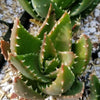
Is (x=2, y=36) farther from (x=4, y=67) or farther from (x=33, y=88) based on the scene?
(x=33, y=88)

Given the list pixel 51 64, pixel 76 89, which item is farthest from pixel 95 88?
pixel 51 64

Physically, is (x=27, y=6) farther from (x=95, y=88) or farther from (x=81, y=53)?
(x=95, y=88)

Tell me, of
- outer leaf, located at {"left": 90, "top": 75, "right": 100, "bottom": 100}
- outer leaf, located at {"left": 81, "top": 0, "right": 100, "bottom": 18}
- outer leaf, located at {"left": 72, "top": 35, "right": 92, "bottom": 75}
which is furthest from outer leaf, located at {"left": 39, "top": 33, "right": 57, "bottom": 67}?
outer leaf, located at {"left": 81, "top": 0, "right": 100, "bottom": 18}

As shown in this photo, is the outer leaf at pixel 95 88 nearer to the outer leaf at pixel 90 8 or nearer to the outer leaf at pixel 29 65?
the outer leaf at pixel 29 65

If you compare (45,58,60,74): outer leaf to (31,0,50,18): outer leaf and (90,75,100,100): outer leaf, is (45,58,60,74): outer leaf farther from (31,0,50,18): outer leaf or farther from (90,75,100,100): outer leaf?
(31,0,50,18): outer leaf

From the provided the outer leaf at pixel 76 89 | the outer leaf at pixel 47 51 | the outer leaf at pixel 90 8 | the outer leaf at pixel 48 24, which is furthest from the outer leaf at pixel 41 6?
the outer leaf at pixel 76 89

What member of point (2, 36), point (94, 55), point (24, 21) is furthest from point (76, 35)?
point (2, 36)
